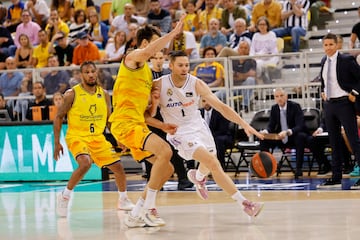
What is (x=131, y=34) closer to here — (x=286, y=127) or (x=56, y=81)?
(x=56, y=81)

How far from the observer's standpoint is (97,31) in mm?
19469

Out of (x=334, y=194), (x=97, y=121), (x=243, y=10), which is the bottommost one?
(x=334, y=194)

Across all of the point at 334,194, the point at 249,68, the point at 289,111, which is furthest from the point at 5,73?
the point at 334,194

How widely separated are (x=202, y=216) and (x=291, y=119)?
5.09 meters

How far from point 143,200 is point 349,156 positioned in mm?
6123

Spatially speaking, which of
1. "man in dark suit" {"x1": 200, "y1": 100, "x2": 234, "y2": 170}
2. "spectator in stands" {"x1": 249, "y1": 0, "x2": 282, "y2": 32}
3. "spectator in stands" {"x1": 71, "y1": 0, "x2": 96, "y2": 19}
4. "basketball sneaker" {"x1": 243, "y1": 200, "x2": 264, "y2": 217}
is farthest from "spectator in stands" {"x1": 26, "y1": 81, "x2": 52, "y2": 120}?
"basketball sneaker" {"x1": 243, "y1": 200, "x2": 264, "y2": 217}

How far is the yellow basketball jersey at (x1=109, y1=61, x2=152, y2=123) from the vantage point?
27.5 ft

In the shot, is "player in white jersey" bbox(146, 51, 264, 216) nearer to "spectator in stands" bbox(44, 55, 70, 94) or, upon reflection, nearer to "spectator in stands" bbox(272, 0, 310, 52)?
"spectator in stands" bbox(44, 55, 70, 94)

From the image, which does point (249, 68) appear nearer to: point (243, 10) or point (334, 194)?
point (243, 10)

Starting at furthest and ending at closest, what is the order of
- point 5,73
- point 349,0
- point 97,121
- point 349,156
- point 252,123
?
1. point 349,0
2. point 5,73
3. point 252,123
4. point 349,156
5. point 97,121

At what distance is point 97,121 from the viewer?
10.2 m

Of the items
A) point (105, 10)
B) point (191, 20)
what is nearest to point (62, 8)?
point (105, 10)

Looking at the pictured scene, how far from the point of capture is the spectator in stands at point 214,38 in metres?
16.2

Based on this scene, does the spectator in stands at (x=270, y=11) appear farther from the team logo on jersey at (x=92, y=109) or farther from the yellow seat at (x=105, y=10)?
the team logo on jersey at (x=92, y=109)
